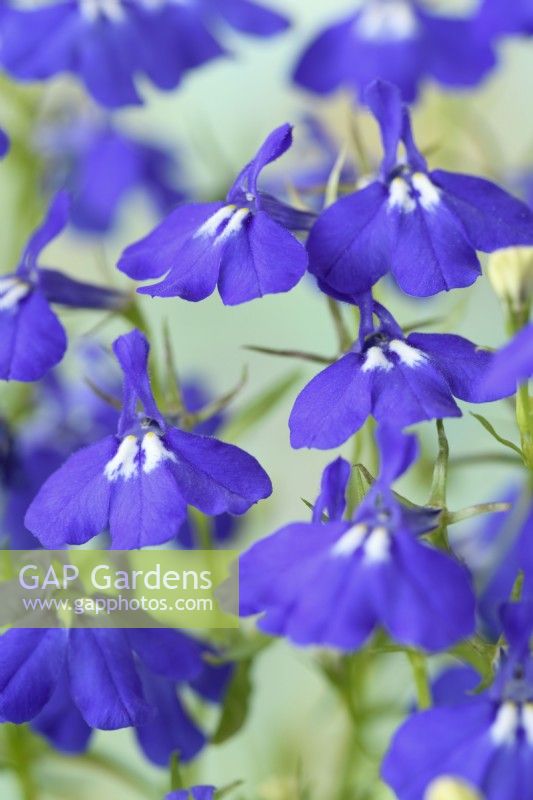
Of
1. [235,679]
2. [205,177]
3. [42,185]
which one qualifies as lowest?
[235,679]

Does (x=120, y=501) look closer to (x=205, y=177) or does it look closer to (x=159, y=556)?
(x=159, y=556)

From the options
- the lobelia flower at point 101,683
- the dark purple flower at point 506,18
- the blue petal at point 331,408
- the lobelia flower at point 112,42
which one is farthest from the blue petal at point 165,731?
the dark purple flower at point 506,18

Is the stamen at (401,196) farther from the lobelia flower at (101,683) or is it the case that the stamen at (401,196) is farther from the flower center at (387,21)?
the flower center at (387,21)

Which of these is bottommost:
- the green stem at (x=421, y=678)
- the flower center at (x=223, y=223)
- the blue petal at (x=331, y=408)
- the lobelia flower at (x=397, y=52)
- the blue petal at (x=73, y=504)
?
the green stem at (x=421, y=678)

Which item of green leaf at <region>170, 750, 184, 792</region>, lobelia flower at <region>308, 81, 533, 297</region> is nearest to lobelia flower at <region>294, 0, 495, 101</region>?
lobelia flower at <region>308, 81, 533, 297</region>

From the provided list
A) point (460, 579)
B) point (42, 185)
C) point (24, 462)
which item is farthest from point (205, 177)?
point (460, 579)

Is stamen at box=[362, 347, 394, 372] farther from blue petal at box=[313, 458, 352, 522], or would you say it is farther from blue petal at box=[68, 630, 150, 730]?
blue petal at box=[68, 630, 150, 730]
